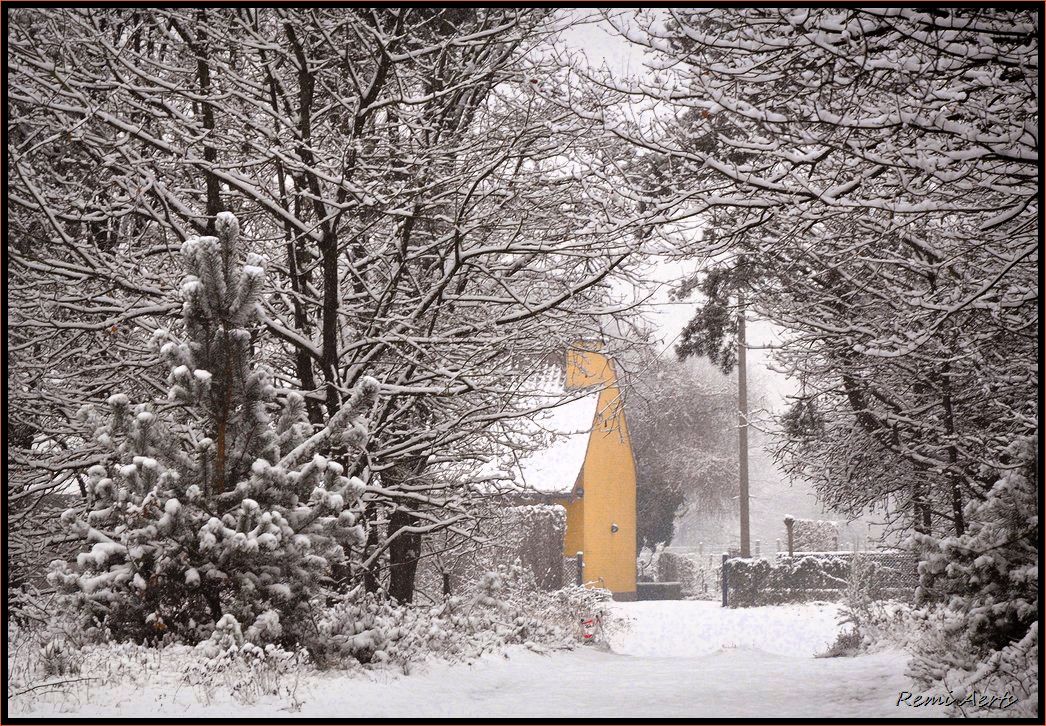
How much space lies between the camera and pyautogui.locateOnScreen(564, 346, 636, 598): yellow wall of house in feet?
82.5

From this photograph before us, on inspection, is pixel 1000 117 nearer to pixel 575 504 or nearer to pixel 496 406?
pixel 496 406

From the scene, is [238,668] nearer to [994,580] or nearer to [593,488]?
[994,580]

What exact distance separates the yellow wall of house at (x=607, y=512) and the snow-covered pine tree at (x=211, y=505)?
705 inches

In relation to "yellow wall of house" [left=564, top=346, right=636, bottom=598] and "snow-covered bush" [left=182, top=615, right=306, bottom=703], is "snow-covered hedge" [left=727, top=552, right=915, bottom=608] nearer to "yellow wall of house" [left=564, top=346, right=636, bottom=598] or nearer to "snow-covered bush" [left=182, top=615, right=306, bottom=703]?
"yellow wall of house" [left=564, top=346, right=636, bottom=598]

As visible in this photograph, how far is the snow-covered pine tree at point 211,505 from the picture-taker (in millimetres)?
6562

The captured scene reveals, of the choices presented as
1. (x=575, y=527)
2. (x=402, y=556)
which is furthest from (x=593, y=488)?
(x=402, y=556)

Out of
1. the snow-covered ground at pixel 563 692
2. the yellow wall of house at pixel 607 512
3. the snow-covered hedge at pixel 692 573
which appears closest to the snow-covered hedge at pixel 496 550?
the snow-covered ground at pixel 563 692

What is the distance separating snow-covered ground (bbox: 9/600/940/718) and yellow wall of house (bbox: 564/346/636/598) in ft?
44.8

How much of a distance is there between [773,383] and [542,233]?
51.6 metres

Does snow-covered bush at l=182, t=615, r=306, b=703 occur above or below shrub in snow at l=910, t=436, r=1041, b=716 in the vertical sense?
below

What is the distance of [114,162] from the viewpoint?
9188 mm

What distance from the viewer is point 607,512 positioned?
86.2 feet

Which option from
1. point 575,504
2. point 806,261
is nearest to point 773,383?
point 575,504

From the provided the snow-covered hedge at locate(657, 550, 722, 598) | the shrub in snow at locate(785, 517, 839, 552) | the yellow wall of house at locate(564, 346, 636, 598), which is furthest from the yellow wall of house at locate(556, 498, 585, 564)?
the shrub in snow at locate(785, 517, 839, 552)
